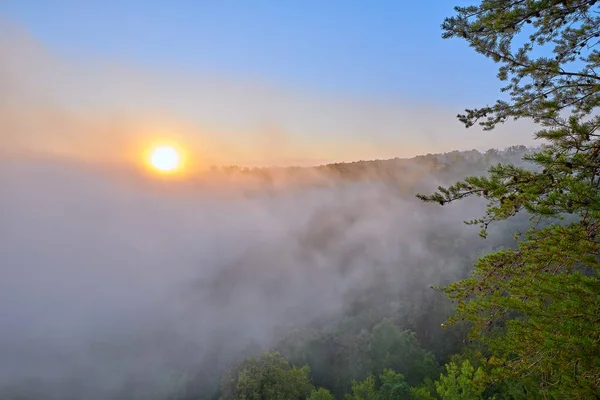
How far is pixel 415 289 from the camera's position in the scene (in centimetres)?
6450

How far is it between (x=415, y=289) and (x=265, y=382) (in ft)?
143

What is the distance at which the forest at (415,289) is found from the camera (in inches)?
199

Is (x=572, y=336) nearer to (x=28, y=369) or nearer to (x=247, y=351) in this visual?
(x=247, y=351)

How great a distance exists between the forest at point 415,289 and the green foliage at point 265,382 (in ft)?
0.49

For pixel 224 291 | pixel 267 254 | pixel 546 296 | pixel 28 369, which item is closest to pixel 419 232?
pixel 267 254

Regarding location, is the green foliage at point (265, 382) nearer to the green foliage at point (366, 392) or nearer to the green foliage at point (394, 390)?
the green foliage at point (366, 392)

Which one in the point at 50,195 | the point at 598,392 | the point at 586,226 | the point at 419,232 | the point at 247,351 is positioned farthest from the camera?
the point at 50,195

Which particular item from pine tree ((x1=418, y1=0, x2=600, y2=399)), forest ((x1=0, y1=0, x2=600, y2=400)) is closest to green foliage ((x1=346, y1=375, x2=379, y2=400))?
forest ((x1=0, y1=0, x2=600, y2=400))

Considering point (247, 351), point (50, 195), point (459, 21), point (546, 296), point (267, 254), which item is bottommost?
point (247, 351)

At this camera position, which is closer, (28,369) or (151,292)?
(28,369)

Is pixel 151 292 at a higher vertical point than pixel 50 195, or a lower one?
lower

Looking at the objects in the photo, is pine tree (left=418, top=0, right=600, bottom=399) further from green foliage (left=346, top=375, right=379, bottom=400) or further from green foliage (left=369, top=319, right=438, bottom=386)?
green foliage (left=369, top=319, right=438, bottom=386)

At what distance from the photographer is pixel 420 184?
140 m

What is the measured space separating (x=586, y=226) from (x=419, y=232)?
340 feet
